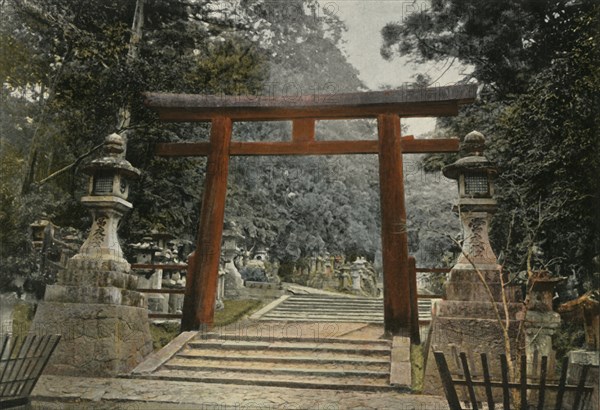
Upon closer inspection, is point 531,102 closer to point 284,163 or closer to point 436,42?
point 436,42

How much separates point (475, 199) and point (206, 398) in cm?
372

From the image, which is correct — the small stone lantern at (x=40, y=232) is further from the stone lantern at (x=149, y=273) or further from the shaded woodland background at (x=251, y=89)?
the stone lantern at (x=149, y=273)

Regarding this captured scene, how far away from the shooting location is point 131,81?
9.09m

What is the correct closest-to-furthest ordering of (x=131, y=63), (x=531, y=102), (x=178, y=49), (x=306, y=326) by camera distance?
(x=531, y=102) → (x=306, y=326) → (x=131, y=63) → (x=178, y=49)

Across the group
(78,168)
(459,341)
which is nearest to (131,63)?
(78,168)

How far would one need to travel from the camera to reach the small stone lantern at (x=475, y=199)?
563 cm

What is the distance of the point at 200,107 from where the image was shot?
7.48 m

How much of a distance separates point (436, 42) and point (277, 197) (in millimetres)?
8782

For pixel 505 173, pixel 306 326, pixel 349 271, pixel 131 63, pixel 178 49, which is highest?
pixel 178 49

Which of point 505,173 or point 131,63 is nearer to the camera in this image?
point 505,173

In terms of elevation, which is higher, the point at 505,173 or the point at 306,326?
the point at 505,173

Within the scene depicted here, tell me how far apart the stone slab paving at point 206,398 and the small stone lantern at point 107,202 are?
5.25 feet

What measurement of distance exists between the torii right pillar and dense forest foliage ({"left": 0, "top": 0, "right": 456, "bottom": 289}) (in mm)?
2871

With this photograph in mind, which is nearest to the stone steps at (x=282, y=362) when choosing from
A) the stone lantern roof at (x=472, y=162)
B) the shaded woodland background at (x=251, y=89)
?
the shaded woodland background at (x=251, y=89)
